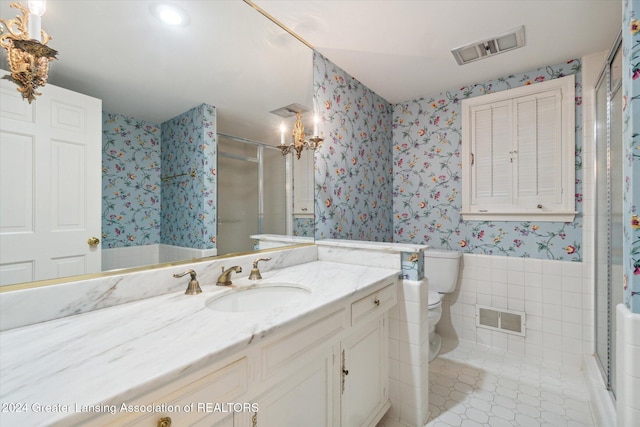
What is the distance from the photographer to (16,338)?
2.30ft

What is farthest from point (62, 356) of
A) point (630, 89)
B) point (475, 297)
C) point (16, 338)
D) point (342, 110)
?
point (475, 297)

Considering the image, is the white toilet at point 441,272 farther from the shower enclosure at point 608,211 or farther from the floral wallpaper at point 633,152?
the floral wallpaper at point 633,152

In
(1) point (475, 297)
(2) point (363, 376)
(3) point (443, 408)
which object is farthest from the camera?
(1) point (475, 297)

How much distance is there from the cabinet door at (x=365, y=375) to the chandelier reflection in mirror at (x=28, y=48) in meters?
1.32

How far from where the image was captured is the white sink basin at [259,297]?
1131 mm

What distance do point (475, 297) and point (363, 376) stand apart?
151 centimetres

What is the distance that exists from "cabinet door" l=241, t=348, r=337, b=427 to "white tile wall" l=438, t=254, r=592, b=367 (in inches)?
68.8

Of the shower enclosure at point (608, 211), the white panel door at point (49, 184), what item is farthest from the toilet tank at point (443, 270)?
the white panel door at point (49, 184)

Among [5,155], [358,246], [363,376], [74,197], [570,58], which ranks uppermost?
[570,58]

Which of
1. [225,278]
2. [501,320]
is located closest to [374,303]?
[225,278]

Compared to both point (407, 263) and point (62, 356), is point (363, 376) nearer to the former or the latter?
point (407, 263)

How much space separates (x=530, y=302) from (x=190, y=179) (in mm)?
2459

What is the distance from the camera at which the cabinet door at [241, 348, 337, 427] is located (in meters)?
0.82

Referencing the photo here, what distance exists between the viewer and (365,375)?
4.27ft
